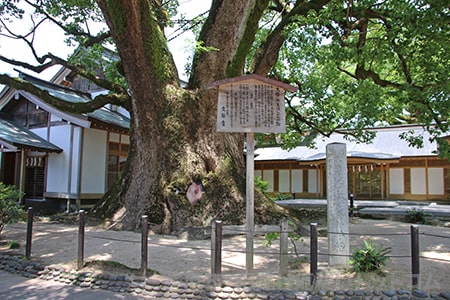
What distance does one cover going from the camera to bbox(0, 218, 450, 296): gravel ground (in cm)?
521

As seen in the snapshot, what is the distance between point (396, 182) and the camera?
2284 centimetres

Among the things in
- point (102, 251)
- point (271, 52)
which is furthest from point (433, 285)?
point (271, 52)

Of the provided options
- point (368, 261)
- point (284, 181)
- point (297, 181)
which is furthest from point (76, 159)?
point (297, 181)

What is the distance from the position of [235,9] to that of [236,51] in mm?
1203

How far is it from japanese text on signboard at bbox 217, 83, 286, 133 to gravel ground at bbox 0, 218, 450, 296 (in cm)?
227

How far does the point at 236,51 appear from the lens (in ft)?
35.6

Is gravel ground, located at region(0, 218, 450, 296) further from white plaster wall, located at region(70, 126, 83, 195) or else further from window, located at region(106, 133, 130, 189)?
window, located at region(106, 133, 130, 189)

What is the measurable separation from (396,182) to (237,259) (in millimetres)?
19368

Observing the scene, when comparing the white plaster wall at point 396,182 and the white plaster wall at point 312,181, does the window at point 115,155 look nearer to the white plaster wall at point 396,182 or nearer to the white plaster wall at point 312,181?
the white plaster wall at point 312,181

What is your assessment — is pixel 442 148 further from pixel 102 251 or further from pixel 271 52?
pixel 102 251

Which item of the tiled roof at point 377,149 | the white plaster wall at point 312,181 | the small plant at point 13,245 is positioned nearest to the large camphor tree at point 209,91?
the small plant at point 13,245

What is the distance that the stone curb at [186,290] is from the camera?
4.76 meters

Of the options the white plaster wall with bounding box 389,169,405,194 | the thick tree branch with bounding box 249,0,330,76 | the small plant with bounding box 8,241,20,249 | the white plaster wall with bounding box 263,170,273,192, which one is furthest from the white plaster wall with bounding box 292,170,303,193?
the small plant with bounding box 8,241,20,249

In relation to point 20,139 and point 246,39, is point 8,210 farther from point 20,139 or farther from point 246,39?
point 246,39
